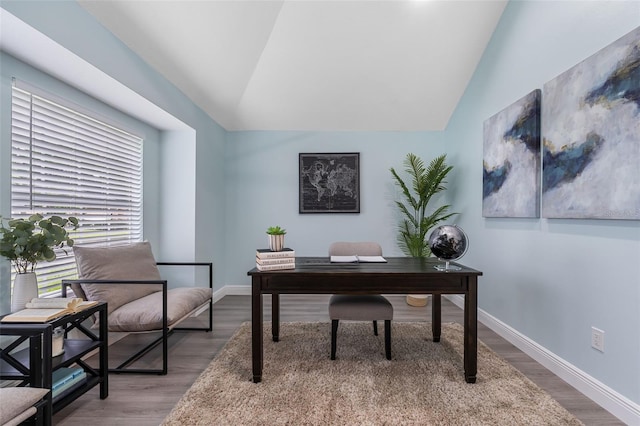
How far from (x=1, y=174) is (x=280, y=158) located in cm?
297

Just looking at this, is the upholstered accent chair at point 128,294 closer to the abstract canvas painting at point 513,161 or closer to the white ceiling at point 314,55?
the white ceiling at point 314,55

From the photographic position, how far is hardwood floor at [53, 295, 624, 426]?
67.1 inches

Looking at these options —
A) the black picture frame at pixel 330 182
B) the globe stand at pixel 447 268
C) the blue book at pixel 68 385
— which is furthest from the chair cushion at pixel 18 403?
the black picture frame at pixel 330 182

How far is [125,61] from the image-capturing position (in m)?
2.30

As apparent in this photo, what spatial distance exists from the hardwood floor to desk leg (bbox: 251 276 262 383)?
42 cm

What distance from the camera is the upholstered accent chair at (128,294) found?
2072 mm

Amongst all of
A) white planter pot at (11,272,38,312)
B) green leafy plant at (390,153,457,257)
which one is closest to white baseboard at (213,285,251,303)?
green leafy plant at (390,153,457,257)

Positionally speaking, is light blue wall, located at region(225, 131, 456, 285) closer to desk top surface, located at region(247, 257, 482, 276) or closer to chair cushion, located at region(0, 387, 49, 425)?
desk top surface, located at region(247, 257, 482, 276)

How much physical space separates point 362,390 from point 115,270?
1989 millimetres

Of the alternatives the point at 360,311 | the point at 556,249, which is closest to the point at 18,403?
the point at 360,311

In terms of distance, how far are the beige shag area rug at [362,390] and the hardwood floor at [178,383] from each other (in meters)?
0.11

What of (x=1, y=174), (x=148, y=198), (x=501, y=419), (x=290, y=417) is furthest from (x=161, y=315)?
(x=501, y=419)

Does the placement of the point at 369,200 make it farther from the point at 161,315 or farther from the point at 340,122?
the point at 161,315

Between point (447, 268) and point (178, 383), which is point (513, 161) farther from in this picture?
point (178, 383)
